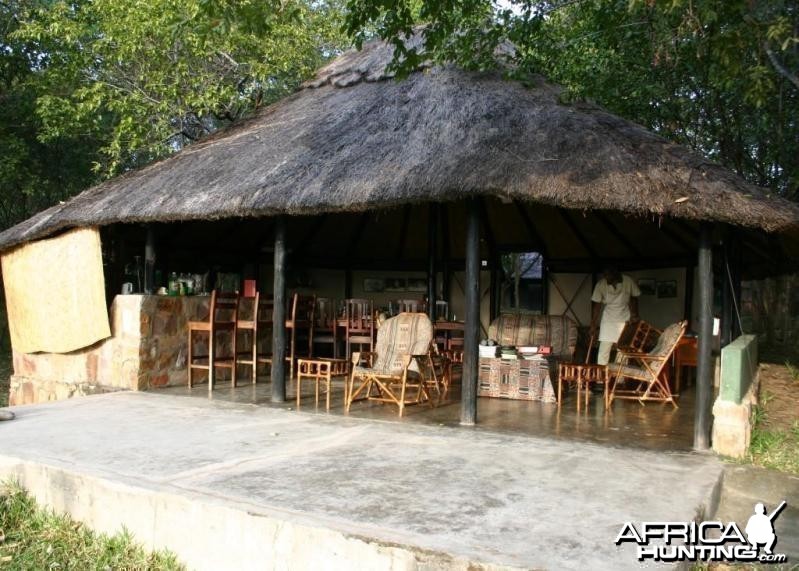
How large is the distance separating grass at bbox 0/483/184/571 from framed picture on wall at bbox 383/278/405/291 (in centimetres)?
788

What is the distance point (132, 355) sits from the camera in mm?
7270

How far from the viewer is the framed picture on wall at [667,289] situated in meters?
9.96

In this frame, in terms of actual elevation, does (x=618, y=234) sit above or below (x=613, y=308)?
above

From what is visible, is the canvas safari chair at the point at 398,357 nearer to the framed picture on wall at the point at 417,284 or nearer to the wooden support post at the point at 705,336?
the wooden support post at the point at 705,336

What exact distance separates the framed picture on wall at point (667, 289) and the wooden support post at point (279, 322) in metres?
6.11

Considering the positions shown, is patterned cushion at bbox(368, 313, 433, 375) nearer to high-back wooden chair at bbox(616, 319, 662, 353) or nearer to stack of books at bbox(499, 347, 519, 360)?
stack of books at bbox(499, 347, 519, 360)

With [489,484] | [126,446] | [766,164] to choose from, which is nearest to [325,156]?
[126,446]

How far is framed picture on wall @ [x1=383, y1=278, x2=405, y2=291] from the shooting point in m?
11.6

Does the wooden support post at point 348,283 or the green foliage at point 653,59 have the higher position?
the green foliage at point 653,59

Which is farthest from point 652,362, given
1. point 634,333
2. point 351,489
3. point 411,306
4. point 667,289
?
point 351,489

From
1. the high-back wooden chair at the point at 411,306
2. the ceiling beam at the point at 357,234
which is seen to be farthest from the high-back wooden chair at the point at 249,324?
the ceiling beam at the point at 357,234

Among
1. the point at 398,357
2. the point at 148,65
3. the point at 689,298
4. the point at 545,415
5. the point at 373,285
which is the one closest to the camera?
the point at 545,415

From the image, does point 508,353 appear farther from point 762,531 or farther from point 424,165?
point 762,531

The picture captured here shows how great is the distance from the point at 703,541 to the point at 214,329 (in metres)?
5.25
